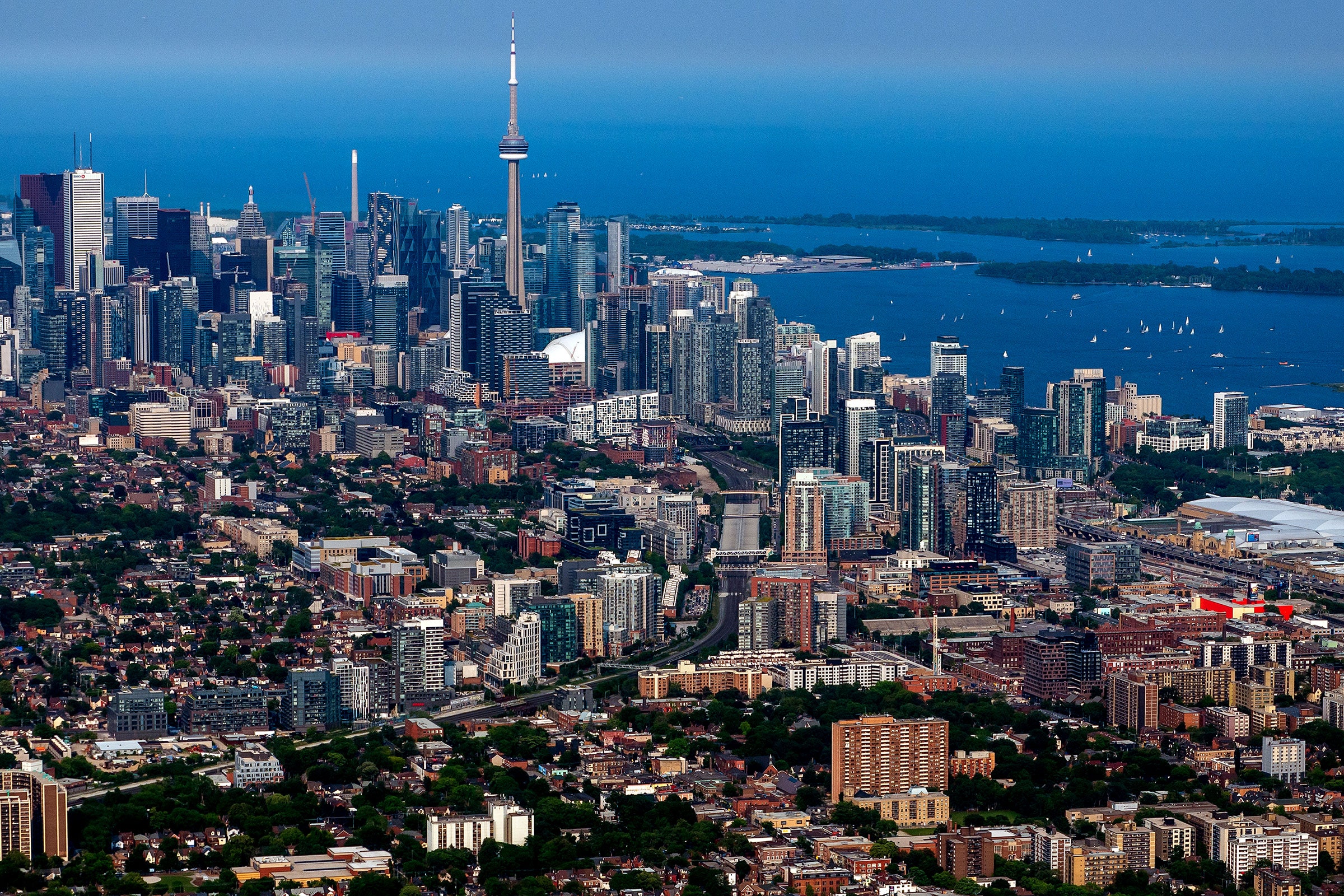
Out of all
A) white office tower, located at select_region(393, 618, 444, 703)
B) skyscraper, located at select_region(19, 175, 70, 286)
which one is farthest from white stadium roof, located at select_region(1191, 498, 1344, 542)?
skyscraper, located at select_region(19, 175, 70, 286)

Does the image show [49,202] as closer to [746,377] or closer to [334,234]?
[334,234]

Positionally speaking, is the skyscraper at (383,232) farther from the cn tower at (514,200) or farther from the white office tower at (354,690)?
the white office tower at (354,690)

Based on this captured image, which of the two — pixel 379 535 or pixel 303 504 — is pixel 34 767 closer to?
pixel 379 535

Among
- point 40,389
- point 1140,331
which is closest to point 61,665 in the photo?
point 40,389

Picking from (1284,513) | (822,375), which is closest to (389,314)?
(822,375)

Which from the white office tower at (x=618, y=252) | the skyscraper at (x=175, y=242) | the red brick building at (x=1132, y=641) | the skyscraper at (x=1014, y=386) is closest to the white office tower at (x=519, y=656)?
the red brick building at (x=1132, y=641)

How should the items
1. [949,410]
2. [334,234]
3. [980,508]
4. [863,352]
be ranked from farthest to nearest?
[334,234]
[863,352]
[949,410]
[980,508]

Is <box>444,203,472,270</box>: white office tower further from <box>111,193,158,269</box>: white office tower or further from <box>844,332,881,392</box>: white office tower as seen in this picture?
<box>844,332,881,392</box>: white office tower

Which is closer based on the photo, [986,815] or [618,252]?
[986,815]
